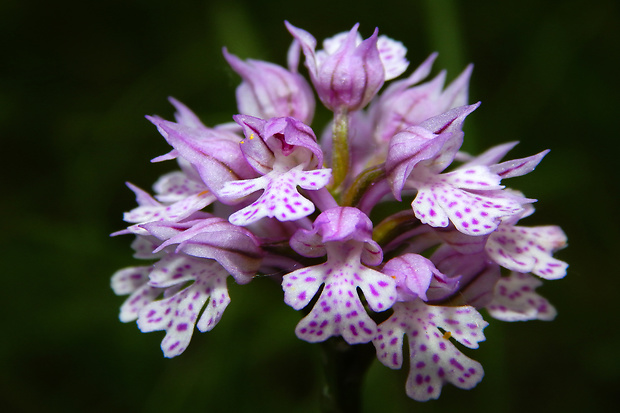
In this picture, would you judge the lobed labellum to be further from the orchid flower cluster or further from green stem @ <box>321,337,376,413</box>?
green stem @ <box>321,337,376,413</box>

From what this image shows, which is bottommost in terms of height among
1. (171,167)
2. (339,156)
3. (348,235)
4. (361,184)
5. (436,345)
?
(436,345)

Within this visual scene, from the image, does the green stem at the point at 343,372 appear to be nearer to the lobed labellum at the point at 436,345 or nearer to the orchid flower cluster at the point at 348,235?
the orchid flower cluster at the point at 348,235

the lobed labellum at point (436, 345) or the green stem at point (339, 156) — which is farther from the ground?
the green stem at point (339, 156)

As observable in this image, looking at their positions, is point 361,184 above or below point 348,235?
above

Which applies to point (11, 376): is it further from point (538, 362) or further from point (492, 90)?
point (492, 90)

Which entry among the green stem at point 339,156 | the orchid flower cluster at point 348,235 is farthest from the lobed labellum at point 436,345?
the green stem at point 339,156

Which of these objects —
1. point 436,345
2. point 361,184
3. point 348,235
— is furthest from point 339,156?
point 436,345

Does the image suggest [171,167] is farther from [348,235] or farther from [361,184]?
[348,235]

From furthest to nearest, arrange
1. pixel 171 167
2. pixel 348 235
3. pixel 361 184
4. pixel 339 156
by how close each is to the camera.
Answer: pixel 171 167 → pixel 339 156 → pixel 361 184 → pixel 348 235
